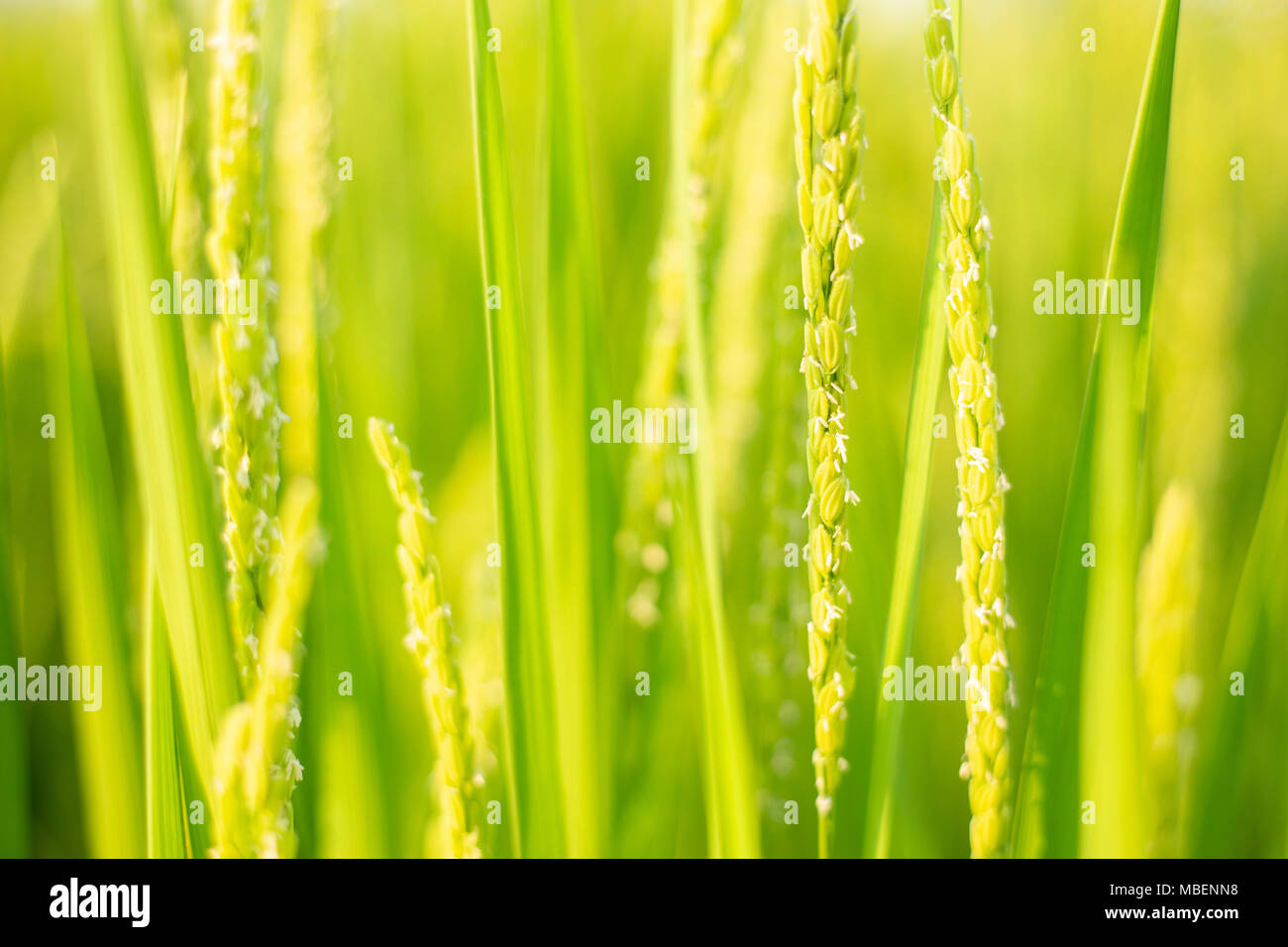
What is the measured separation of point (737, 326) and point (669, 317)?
10 centimetres

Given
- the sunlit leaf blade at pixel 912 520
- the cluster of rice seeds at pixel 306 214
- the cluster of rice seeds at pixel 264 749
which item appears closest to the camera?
the cluster of rice seeds at pixel 264 749

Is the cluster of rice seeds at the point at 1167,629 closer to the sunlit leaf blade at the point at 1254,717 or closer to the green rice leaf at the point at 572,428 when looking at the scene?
the sunlit leaf blade at the point at 1254,717

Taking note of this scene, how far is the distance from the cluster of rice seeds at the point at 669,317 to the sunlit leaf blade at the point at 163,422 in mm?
403

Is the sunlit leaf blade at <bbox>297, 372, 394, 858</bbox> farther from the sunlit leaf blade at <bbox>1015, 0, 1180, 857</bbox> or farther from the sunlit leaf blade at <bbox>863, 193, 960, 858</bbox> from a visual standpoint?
the sunlit leaf blade at <bbox>1015, 0, 1180, 857</bbox>

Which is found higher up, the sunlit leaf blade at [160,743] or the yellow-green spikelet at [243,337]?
the yellow-green spikelet at [243,337]

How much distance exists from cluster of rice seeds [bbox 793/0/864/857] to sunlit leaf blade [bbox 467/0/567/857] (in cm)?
26

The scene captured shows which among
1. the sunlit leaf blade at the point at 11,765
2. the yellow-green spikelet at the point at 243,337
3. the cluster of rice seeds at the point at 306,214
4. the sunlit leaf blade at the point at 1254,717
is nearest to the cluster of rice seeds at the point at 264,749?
the yellow-green spikelet at the point at 243,337

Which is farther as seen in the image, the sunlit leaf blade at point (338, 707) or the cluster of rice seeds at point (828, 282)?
the sunlit leaf blade at point (338, 707)

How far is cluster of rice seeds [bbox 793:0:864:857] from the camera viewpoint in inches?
21.0

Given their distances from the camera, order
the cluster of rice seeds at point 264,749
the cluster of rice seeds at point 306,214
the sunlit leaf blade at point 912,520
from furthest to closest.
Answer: the cluster of rice seeds at point 306,214, the sunlit leaf blade at point 912,520, the cluster of rice seeds at point 264,749

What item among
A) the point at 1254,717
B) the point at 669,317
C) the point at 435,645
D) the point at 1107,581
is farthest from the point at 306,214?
the point at 1254,717

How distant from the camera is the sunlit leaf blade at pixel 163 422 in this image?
708 mm

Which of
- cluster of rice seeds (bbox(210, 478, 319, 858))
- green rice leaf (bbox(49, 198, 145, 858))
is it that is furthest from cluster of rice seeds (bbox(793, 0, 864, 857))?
green rice leaf (bbox(49, 198, 145, 858))

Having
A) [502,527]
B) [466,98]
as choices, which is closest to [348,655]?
[502,527]
